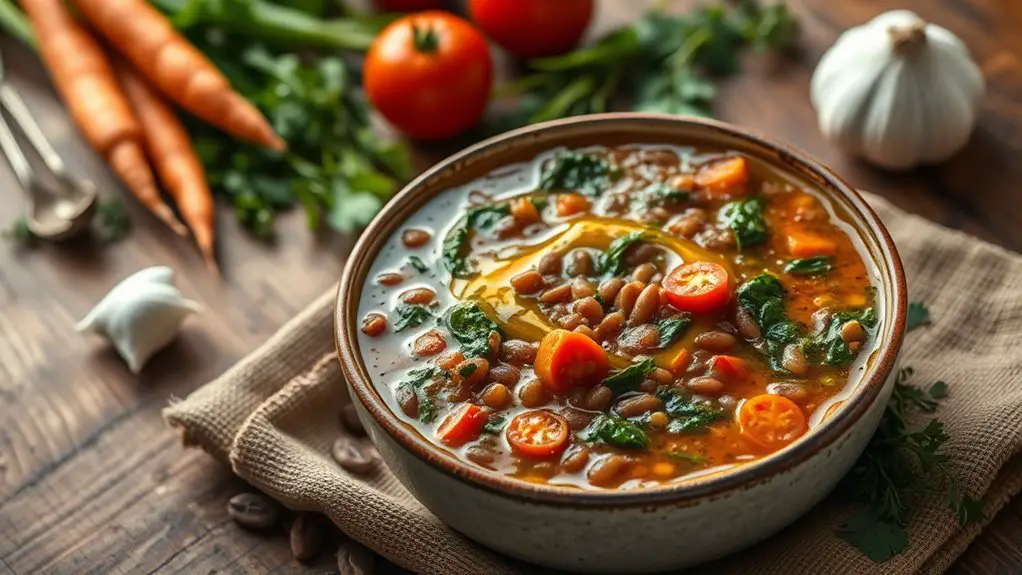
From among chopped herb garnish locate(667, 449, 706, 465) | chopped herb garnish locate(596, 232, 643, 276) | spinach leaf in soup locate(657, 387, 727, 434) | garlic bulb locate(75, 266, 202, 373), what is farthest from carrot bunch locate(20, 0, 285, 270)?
chopped herb garnish locate(667, 449, 706, 465)

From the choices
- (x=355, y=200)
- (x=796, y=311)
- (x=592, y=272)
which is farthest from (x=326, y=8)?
(x=796, y=311)

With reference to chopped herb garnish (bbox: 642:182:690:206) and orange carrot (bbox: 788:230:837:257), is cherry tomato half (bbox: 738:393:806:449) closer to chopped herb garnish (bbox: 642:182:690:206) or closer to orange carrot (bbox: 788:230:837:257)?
orange carrot (bbox: 788:230:837:257)

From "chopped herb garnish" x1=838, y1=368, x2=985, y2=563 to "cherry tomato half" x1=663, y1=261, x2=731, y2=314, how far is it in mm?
573

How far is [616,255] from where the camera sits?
3475 millimetres

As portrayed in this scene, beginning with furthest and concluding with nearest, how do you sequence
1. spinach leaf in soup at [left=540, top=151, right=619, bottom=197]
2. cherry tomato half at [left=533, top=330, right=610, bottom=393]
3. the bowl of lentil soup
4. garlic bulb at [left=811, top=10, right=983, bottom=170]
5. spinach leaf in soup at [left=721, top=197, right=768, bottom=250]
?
garlic bulb at [left=811, top=10, right=983, bottom=170] < spinach leaf in soup at [left=540, top=151, right=619, bottom=197] < spinach leaf in soup at [left=721, top=197, right=768, bottom=250] < cherry tomato half at [left=533, top=330, right=610, bottom=393] < the bowl of lentil soup

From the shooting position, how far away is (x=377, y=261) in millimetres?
3621

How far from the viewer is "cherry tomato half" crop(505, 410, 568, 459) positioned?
9.86 ft

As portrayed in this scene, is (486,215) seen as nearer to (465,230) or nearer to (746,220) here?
(465,230)

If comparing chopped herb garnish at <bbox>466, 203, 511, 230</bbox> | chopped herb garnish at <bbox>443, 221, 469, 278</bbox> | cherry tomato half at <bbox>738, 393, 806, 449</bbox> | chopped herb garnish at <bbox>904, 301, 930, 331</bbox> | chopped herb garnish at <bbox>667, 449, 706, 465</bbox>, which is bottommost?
chopped herb garnish at <bbox>904, 301, 930, 331</bbox>

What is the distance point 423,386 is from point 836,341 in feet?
3.47

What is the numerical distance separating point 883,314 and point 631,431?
76 cm

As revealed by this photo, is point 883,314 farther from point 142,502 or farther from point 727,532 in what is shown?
point 142,502

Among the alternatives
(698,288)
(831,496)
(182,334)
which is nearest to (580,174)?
(698,288)

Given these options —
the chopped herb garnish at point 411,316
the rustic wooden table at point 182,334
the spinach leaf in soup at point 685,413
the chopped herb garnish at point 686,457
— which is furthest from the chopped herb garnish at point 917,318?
the chopped herb garnish at point 411,316
